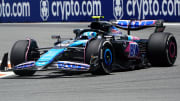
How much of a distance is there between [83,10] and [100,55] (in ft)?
71.0

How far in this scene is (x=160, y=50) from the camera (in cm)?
1159

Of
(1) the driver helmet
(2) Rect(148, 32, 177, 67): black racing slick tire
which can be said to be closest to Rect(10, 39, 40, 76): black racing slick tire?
(1) the driver helmet

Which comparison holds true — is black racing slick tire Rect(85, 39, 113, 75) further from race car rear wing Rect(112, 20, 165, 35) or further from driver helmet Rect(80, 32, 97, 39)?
race car rear wing Rect(112, 20, 165, 35)

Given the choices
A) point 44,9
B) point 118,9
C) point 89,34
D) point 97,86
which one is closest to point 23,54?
point 89,34

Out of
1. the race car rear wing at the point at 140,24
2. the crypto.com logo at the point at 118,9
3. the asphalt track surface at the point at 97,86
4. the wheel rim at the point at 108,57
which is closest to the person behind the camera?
the asphalt track surface at the point at 97,86

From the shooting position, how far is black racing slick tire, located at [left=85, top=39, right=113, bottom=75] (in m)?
9.98

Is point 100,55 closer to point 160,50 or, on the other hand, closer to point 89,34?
point 89,34

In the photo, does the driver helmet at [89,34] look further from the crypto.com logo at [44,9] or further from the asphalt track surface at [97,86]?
the crypto.com logo at [44,9]

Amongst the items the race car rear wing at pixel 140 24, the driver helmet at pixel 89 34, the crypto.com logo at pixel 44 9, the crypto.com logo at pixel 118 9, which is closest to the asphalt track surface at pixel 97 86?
the driver helmet at pixel 89 34

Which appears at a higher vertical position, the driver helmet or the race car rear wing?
the race car rear wing

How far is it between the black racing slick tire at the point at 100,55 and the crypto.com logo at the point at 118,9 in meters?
19.0

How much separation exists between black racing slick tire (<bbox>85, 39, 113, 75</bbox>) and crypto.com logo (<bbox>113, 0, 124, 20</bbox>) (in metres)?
19.0

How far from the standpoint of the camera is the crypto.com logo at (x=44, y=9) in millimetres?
34062

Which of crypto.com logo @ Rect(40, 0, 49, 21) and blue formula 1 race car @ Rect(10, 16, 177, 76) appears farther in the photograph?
crypto.com logo @ Rect(40, 0, 49, 21)
